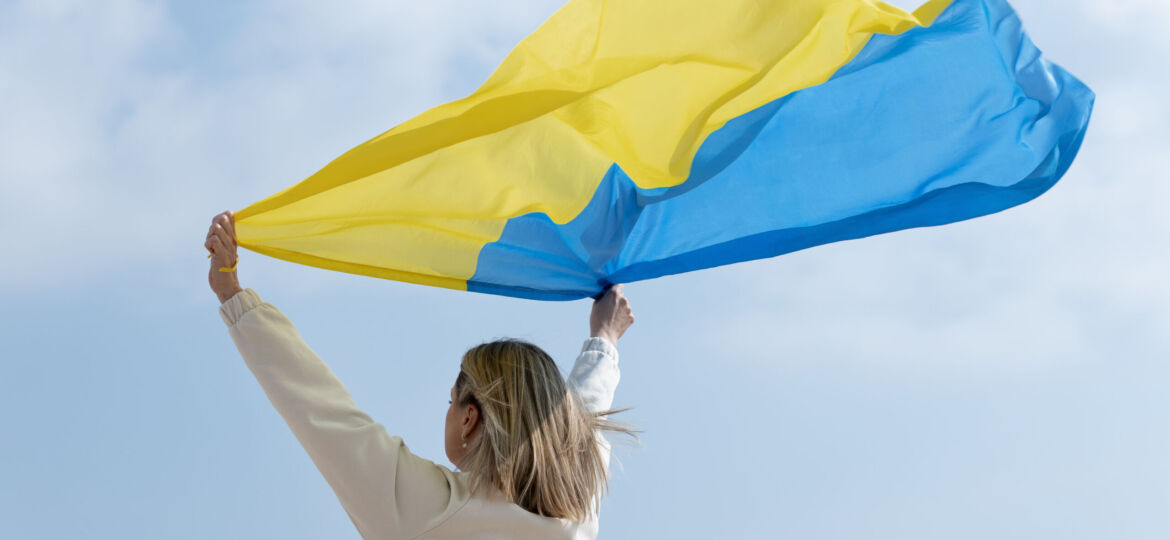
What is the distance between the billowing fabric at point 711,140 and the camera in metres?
3.58

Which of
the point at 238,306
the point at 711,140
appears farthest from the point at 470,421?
the point at 711,140

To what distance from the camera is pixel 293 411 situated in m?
2.67

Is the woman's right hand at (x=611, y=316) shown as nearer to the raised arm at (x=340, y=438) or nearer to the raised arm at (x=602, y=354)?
the raised arm at (x=602, y=354)

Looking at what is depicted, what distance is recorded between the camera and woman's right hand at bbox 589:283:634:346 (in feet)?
12.6

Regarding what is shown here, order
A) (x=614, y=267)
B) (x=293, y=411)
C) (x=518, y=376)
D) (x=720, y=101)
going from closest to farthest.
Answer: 1. (x=293, y=411)
2. (x=518, y=376)
3. (x=720, y=101)
4. (x=614, y=267)

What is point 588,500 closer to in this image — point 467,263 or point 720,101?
point 467,263

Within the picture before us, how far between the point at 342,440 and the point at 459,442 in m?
0.44

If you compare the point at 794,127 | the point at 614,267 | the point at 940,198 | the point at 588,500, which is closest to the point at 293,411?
the point at 588,500

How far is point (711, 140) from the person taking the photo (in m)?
3.72

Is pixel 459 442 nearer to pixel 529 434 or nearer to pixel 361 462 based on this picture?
pixel 529 434

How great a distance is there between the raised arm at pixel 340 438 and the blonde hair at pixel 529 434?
6.1 inches

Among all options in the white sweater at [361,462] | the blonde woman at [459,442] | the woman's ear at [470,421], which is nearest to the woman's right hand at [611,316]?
the blonde woman at [459,442]

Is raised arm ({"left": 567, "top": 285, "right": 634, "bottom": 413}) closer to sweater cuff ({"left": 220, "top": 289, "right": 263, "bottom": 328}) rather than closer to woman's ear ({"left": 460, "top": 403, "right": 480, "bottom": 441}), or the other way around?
woman's ear ({"left": 460, "top": 403, "right": 480, "bottom": 441})

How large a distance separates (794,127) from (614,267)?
84cm
